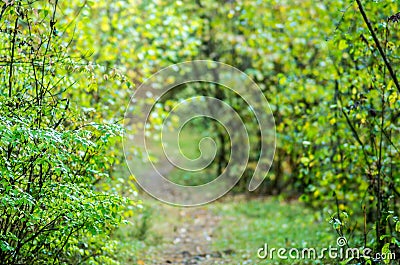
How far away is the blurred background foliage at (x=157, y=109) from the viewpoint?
13.9 feet

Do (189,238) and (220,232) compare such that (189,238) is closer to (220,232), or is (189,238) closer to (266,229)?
(220,232)

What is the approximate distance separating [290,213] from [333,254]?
3779 millimetres

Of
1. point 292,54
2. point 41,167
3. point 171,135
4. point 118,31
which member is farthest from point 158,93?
point 41,167

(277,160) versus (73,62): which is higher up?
(277,160)

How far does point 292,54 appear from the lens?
33.0 feet

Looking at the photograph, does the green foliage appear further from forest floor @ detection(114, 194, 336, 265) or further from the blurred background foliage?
forest floor @ detection(114, 194, 336, 265)

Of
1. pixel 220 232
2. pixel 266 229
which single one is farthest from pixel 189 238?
pixel 266 229

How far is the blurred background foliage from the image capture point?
424 centimetres

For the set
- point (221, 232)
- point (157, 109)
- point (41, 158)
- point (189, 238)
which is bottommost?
point (41, 158)

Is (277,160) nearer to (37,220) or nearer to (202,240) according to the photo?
(202,240)

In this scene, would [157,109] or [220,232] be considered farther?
[157,109]

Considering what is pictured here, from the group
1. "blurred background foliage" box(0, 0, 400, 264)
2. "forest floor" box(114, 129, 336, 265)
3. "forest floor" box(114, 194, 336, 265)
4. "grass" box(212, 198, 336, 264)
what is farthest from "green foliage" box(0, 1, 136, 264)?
"grass" box(212, 198, 336, 264)

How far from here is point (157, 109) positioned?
8789 millimetres

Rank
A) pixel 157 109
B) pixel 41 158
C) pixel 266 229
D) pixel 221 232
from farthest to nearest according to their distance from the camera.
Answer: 1. pixel 157 109
2. pixel 221 232
3. pixel 266 229
4. pixel 41 158
